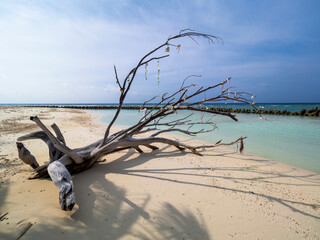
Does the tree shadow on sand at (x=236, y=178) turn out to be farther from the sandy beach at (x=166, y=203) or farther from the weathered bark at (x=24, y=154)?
the weathered bark at (x=24, y=154)

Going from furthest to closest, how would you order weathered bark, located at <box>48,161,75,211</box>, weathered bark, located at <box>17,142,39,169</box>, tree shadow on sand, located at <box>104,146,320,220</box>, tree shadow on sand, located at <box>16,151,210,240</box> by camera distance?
weathered bark, located at <box>17,142,39,169</box> < tree shadow on sand, located at <box>104,146,320,220</box> < weathered bark, located at <box>48,161,75,211</box> < tree shadow on sand, located at <box>16,151,210,240</box>

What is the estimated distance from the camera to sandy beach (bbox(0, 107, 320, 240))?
1.99 metres

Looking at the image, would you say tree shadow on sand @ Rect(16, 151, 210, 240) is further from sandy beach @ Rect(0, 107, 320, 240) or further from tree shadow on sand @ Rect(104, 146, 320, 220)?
tree shadow on sand @ Rect(104, 146, 320, 220)

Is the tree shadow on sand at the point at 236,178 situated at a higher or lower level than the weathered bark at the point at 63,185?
lower

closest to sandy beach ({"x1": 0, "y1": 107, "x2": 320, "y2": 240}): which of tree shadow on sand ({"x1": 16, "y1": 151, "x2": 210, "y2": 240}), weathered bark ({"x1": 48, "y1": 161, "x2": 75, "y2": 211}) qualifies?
tree shadow on sand ({"x1": 16, "y1": 151, "x2": 210, "y2": 240})

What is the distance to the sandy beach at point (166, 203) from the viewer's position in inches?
78.3

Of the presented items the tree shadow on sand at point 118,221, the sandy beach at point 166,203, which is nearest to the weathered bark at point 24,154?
the sandy beach at point 166,203

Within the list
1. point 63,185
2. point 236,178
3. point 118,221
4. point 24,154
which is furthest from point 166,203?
point 24,154

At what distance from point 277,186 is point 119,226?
3.02 m

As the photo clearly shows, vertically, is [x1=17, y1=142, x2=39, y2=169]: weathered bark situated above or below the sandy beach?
above

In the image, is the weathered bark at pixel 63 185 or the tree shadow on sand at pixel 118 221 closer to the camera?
the tree shadow on sand at pixel 118 221

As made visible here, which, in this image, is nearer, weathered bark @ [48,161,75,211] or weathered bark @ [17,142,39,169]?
weathered bark @ [48,161,75,211]

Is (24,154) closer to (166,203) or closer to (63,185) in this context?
(63,185)

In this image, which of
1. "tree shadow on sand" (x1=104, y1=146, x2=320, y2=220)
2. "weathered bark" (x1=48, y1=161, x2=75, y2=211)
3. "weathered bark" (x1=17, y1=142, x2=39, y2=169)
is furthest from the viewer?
"weathered bark" (x1=17, y1=142, x2=39, y2=169)
